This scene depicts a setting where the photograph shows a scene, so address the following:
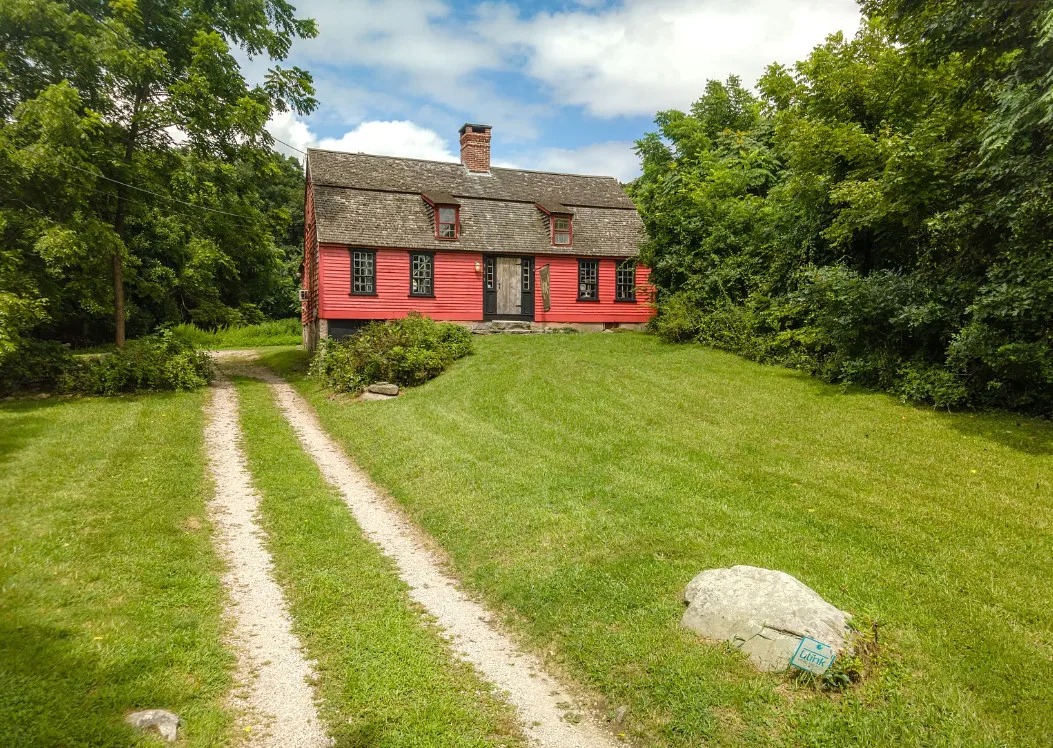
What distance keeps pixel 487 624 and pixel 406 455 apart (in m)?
5.74

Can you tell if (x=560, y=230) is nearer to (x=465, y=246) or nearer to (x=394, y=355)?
(x=465, y=246)

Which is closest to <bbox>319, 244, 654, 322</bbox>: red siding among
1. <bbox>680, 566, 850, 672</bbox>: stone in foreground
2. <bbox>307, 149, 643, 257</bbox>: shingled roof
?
<bbox>307, 149, 643, 257</bbox>: shingled roof

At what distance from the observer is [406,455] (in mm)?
11680

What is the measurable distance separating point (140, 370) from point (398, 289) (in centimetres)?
986

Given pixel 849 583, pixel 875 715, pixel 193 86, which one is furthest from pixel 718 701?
pixel 193 86

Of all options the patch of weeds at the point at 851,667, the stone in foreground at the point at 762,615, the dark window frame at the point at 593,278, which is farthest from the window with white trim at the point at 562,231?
the patch of weeds at the point at 851,667

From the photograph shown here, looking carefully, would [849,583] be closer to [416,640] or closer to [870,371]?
[416,640]

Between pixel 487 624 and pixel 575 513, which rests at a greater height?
pixel 575 513

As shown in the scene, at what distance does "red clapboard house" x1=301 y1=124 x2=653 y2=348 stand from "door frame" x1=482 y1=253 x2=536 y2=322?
0.04m

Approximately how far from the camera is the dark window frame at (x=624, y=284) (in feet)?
92.4

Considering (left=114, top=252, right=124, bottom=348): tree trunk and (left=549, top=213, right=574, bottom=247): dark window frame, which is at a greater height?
(left=549, top=213, right=574, bottom=247): dark window frame

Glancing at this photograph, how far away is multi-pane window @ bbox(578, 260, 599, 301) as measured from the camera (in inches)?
1094

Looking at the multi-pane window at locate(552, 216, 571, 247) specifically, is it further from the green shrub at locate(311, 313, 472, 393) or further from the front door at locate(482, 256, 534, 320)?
the green shrub at locate(311, 313, 472, 393)

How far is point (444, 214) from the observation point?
25906 mm
